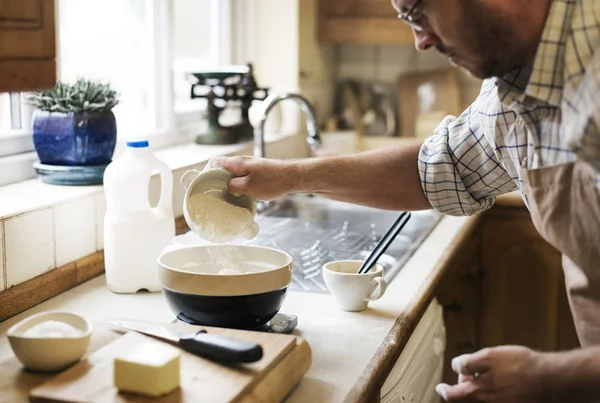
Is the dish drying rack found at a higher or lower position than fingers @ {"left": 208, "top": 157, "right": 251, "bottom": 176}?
lower

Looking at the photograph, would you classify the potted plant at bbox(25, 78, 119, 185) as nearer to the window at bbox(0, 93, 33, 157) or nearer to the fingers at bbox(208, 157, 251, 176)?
the window at bbox(0, 93, 33, 157)

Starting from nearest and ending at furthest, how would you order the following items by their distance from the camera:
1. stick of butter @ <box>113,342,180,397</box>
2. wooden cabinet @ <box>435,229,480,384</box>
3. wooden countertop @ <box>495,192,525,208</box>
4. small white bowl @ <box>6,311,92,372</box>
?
stick of butter @ <box>113,342,180,397</box>
small white bowl @ <box>6,311,92,372</box>
wooden cabinet @ <box>435,229,480,384</box>
wooden countertop @ <box>495,192,525,208</box>

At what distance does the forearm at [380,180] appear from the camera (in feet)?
5.68

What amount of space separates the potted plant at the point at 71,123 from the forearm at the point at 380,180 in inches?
20.0

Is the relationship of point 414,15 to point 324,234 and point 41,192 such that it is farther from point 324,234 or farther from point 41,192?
point 324,234

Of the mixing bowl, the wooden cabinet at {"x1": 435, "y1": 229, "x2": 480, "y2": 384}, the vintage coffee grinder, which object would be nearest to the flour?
the mixing bowl

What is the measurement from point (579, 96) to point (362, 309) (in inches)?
24.9

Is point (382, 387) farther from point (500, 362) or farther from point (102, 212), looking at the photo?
point (102, 212)

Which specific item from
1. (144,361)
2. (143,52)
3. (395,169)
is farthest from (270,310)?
(143,52)

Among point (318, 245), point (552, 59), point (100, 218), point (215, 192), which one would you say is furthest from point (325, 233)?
point (552, 59)

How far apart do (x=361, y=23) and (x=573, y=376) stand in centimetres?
237

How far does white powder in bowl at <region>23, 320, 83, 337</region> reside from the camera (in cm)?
122

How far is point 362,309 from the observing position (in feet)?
5.38

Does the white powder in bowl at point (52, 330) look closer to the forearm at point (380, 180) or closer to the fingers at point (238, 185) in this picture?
the fingers at point (238, 185)
